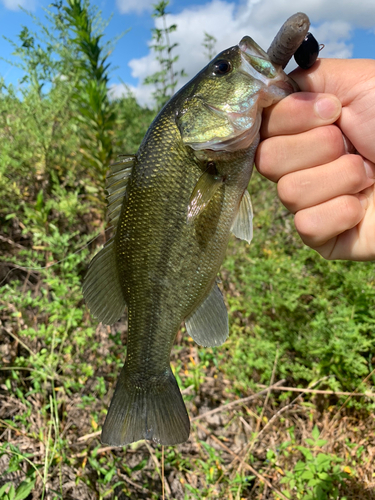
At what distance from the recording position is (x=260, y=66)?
1.24 metres

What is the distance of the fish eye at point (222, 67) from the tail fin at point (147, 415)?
1.39 metres

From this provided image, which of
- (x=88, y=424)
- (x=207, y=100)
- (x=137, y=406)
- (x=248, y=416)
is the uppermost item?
(x=207, y=100)

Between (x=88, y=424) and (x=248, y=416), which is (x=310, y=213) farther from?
(x=88, y=424)

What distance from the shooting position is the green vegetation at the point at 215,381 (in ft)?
7.57

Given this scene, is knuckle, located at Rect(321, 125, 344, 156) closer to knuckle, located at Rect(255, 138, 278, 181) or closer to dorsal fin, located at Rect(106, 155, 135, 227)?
knuckle, located at Rect(255, 138, 278, 181)

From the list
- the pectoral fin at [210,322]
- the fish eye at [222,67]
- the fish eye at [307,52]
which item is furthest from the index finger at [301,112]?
the pectoral fin at [210,322]

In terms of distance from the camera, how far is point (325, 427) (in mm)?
2604

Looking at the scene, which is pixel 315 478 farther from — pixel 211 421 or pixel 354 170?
pixel 354 170

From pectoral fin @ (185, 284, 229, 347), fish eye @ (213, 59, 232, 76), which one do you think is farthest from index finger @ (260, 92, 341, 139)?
pectoral fin @ (185, 284, 229, 347)

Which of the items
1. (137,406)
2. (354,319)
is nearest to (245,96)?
(137,406)

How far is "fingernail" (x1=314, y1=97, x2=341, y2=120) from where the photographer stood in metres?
1.34

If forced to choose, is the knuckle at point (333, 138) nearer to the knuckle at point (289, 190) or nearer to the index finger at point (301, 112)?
the index finger at point (301, 112)

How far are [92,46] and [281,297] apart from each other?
139 inches

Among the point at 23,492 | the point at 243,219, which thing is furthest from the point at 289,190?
the point at 23,492
